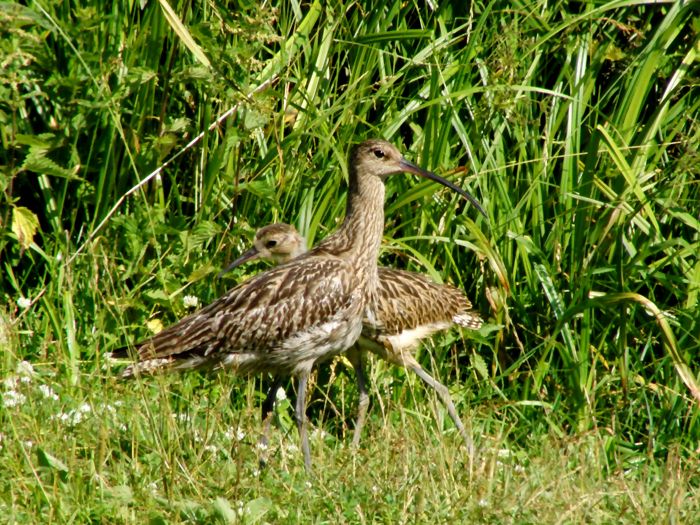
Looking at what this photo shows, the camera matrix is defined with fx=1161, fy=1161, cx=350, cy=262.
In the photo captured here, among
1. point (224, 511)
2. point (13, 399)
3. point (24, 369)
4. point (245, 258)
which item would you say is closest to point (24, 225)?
point (245, 258)

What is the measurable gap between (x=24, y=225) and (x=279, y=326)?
1673 millimetres

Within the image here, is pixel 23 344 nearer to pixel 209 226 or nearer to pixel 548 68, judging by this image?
pixel 209 226

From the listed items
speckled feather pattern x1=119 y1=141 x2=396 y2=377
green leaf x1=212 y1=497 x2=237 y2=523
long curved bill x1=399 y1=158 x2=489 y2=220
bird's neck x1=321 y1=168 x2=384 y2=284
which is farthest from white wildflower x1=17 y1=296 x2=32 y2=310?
green leaf x1=212 y1=497 x2=237 y2=523

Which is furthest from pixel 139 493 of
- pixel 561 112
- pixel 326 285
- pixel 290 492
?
pixel 561 112

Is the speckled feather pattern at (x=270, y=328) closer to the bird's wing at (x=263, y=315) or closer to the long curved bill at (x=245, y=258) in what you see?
the bird's wing at (x=263, y=315)

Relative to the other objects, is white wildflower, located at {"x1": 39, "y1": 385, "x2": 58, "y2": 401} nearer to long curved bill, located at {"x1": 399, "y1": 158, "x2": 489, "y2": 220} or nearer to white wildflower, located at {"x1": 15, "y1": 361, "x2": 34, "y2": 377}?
white wildflower, located at {"x1": 15, "y1": 361, "x2": 34, "y2": 377}

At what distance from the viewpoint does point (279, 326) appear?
6.47 metres

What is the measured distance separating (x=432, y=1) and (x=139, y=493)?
4.14 meters

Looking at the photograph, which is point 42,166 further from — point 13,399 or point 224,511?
point 224,511

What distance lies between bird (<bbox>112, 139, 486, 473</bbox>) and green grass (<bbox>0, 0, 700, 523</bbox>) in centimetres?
22

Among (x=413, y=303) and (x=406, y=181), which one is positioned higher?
(x=406, y=181)

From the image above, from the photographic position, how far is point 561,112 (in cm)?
726

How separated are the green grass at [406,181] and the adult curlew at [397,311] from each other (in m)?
0.14

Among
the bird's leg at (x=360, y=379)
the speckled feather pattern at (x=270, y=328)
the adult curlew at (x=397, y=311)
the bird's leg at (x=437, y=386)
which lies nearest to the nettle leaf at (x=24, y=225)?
the speckled feather pattern at (x=270, y=328)
